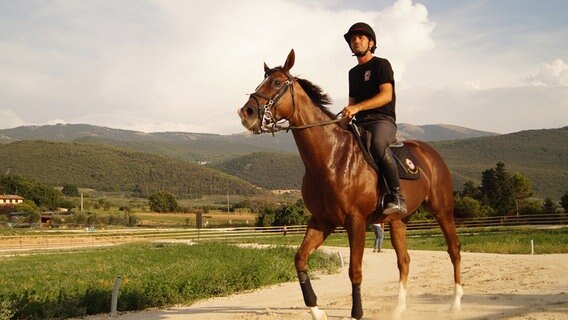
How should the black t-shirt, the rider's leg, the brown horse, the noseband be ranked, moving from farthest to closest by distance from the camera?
1. the black t-shirt
2. the rider's leg
3. the brown horse
4. the noseband

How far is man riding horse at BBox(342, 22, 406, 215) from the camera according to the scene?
24.1 ft

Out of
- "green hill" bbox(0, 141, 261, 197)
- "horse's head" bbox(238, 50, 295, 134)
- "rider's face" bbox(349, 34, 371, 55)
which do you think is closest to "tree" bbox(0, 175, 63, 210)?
"green hill" bbox(0, 141, 261, 197)

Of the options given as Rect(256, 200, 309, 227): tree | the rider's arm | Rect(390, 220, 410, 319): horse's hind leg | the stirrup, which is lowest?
Rect(256, 200, 309, 227): tree

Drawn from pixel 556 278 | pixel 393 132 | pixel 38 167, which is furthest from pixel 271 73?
pixel 38 167

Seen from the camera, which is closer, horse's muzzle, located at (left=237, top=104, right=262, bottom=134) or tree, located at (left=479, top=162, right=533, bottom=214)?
horse's muzzle, located at (left=237, top=104, right=262, bottom=134)

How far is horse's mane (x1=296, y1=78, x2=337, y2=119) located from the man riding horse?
0.91ft

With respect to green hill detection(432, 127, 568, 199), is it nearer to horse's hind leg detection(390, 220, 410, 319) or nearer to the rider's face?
horse's hind leg detection(390, 220, 410, 319)

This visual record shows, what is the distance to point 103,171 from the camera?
185625 millimetres

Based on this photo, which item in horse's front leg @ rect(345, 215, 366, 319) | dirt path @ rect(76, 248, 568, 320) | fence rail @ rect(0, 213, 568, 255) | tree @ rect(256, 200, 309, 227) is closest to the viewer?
horse's front leg @ rect(345, 215, 366, 319)

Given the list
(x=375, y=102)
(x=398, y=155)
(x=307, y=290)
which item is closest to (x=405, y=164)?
(x=398, y=155)

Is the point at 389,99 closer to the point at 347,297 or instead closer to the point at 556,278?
the point at 347,297

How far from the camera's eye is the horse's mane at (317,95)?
7348 millimetres

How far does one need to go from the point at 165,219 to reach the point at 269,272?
235 ft

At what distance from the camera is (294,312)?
9.62 metres
